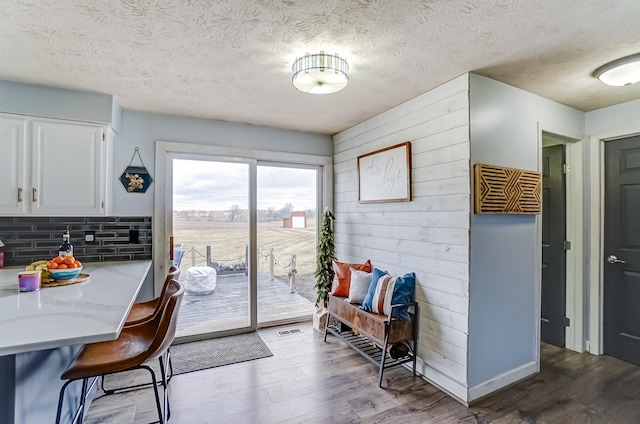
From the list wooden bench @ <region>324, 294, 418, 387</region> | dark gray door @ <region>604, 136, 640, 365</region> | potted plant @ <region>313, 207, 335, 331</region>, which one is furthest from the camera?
potted plant @ <region>313, 207, 335, 331</region>

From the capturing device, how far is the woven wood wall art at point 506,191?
87.4 inches

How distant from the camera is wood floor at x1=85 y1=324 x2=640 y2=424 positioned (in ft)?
6.74

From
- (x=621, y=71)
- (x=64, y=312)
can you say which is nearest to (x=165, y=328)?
(x=64, y=312)

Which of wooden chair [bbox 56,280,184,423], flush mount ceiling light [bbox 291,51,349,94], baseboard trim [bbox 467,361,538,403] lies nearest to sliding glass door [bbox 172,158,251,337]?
wooden chair [bbox 56,280,184,423]

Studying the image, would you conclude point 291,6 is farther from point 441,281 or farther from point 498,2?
point 441,281

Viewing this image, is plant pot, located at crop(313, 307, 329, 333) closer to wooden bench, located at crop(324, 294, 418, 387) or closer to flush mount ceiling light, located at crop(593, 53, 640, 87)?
wooden bench, located at crop(324, 294, 418, 387)

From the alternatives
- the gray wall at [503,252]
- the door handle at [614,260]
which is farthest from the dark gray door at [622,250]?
the gray wall at [503,252]

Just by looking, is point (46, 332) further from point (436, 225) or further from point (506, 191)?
point (506, 191)

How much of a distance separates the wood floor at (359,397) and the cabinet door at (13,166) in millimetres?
1660

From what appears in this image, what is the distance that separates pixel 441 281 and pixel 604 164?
2.14m

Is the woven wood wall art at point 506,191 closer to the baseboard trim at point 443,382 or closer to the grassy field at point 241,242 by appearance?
the baseboard trim at point 443,382

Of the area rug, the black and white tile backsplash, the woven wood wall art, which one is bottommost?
the area rug

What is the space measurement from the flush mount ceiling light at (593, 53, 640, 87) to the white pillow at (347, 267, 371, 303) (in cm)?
236

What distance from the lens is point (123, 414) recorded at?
2062mm
